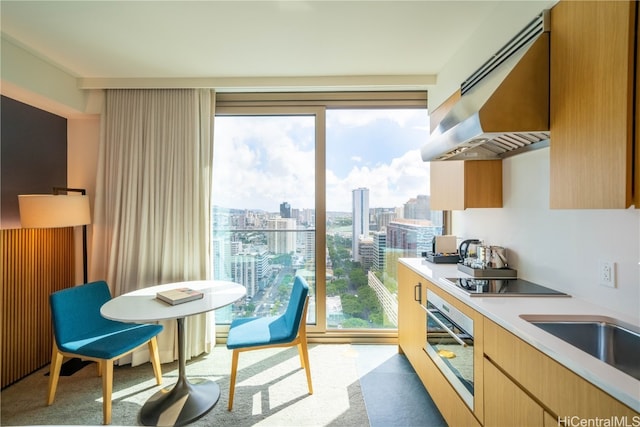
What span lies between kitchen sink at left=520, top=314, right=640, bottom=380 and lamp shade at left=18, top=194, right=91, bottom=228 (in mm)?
3100

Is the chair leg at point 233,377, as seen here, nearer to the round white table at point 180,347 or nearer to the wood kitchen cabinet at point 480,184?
the round white table at point 180,347

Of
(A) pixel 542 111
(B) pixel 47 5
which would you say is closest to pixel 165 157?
(B) pixel 47 5

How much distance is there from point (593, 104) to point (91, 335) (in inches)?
125

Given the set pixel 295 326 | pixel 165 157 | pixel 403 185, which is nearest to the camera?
pixel 295 326

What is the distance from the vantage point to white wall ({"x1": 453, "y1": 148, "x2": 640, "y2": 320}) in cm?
119

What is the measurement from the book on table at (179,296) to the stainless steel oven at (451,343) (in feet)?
5.37

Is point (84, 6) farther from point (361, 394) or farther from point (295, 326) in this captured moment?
point (361, 394)

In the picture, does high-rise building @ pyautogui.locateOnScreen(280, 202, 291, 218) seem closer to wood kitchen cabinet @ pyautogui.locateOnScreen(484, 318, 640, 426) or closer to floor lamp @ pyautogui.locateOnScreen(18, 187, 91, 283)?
floor lamp @ pyautogui.locateOnScreen(18, 187, 91, 283)

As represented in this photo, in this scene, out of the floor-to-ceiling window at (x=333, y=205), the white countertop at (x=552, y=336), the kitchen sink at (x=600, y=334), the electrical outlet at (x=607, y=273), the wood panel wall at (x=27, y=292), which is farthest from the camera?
the floor-to-ceiling window at (x=333, y=205)

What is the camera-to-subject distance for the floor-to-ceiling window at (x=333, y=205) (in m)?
2.87

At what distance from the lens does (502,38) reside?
1681mm

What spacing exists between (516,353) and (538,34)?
1.49m

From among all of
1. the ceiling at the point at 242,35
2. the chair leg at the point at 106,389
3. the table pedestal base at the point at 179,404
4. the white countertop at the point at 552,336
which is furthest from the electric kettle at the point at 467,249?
the chair leg at the point at 106,389

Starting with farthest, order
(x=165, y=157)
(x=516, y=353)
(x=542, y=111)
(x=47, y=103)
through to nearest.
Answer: (x=165, y=157)
(x=47, y=103)
(x=542, y=111)
(x=516, y=353)
